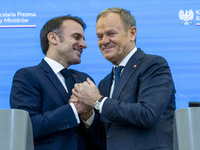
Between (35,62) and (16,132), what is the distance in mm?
1686

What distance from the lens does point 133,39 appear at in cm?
266

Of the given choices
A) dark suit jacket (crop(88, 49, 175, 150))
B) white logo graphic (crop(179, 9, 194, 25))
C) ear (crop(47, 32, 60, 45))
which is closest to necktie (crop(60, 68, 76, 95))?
ear (crop(47, 32, 60, 45))

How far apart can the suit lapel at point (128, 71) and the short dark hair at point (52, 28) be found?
2.61 feet

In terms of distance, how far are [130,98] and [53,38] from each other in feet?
3.42

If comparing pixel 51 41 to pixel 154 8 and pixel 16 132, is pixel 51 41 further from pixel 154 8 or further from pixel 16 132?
pixel 16 132

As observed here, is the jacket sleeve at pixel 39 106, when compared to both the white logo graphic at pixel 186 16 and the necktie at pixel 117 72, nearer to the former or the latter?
the necktie at pixel 117 72

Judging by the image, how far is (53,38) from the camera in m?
2.98

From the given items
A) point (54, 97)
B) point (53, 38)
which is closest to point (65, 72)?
point (54, 97)

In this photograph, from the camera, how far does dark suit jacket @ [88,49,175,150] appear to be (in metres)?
2.12

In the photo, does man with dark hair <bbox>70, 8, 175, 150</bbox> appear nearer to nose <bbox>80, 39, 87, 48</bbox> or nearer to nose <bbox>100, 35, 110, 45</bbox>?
nose <bbox>100, 35, 110, 45</bbox>

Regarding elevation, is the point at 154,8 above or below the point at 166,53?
above

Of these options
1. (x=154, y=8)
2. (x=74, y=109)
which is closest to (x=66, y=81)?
→ (x=74, y=109)

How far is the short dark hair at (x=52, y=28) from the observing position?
301cm

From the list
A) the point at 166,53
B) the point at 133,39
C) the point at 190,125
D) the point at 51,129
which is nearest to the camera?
the point at 190,125
